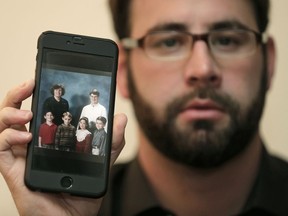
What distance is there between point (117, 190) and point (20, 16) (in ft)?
1.52

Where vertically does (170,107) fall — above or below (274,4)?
below

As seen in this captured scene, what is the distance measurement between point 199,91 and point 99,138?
0.24 metres

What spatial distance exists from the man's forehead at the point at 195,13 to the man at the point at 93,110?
0.26m

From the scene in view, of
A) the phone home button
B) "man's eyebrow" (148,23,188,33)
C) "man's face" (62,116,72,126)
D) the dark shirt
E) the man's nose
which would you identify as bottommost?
the dark shirt

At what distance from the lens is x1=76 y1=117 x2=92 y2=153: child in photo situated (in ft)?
1.90

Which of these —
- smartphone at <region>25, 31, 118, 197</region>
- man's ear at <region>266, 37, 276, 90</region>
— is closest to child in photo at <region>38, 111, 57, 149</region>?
smartphone at <region>25, 31, 118, 197</region>

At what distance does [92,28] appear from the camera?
807mm

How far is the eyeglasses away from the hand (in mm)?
218

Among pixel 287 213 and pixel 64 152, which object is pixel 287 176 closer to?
pixel 287 213

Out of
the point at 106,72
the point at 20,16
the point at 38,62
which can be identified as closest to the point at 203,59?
the point at 106,72

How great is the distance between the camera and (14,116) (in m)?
0.57

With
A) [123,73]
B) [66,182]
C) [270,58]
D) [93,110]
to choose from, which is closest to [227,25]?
[270,58]

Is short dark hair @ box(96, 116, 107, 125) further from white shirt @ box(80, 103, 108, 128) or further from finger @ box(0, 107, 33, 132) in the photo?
finger @ box(0, 107, 33, 132)

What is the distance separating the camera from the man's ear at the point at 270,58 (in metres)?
0.80
